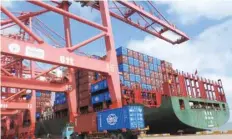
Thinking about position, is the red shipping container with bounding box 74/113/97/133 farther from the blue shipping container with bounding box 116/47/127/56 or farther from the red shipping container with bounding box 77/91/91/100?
the blue shipping container with bounding box 116/47/127/56

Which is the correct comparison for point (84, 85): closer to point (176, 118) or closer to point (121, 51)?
point (121, 51)

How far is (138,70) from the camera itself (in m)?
28.5

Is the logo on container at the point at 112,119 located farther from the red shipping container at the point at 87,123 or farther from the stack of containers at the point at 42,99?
the stack of containers at the point at 42,99

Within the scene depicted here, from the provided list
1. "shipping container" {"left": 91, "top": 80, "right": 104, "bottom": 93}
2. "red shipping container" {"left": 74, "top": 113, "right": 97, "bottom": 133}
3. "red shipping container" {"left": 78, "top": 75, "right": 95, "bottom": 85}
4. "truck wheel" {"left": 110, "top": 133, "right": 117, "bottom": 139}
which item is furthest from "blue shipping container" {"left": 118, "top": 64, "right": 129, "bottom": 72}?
"truck wheel" {"left": 110, "top": 133, "right": 117, "bottom": 139}

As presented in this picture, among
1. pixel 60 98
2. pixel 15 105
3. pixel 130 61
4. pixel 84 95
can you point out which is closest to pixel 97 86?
pixel 84 95

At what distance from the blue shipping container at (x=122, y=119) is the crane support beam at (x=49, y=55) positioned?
361 centimetres

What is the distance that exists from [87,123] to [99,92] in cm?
662

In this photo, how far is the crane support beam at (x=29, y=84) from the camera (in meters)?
20.6

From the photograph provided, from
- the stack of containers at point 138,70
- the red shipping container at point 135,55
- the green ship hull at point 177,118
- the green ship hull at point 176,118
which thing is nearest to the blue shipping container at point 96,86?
the stack of containers at point 138,70

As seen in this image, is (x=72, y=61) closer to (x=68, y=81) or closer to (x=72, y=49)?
(x=72, y=49)

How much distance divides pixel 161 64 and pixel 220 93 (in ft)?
27.9

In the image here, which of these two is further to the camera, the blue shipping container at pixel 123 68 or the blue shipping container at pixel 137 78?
the blue shipping container at pixel 137 78

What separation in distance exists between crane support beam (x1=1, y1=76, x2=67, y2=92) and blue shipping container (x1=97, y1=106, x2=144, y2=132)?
246 inches

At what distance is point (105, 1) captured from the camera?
22297 millimetres
